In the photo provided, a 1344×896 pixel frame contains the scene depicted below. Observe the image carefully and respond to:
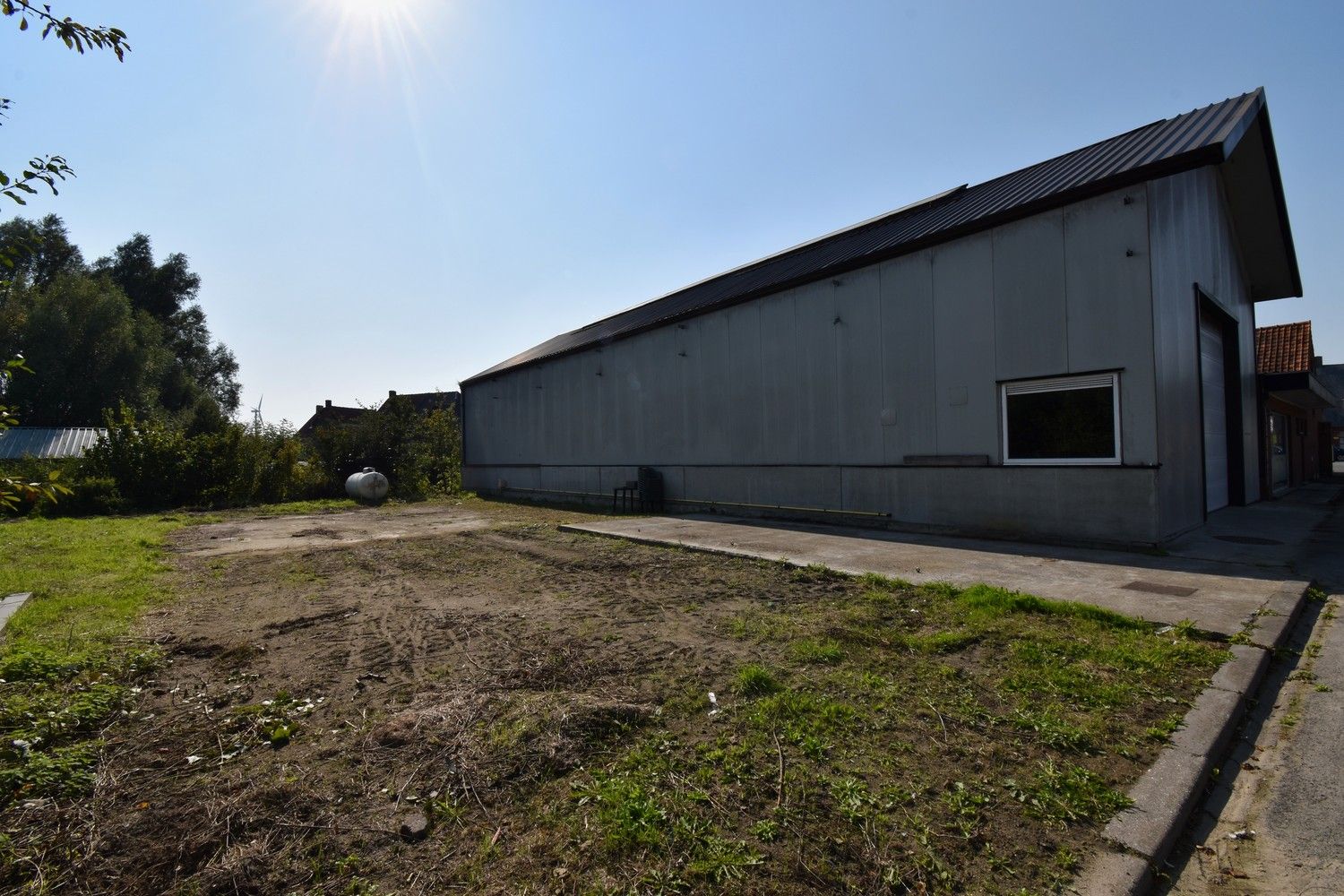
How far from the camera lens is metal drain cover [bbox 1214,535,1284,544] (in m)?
8.13

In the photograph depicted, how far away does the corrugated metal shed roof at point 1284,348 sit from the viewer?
605 inches

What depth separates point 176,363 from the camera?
129 ft

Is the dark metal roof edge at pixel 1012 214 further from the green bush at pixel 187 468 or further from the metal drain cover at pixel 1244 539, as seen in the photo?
the green bush at pixel 187 468

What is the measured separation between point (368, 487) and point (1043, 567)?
20310 mm

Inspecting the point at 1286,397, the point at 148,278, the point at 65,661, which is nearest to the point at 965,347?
the point at 65,661

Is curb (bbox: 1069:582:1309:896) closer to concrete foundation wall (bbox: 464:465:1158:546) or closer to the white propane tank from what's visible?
concrete foundation wall (bbox: 464:465:1158:546)

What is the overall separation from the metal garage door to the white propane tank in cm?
2182

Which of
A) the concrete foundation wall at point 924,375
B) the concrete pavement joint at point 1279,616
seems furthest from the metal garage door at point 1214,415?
the concrete pavement joint at point 1279,616

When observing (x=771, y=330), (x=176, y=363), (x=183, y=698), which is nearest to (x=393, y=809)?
(x=183, y=698)

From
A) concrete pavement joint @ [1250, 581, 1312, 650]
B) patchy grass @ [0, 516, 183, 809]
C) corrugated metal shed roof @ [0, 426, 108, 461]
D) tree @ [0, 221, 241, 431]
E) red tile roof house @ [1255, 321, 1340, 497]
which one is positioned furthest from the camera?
tree @ [0, 221, 241, 431]

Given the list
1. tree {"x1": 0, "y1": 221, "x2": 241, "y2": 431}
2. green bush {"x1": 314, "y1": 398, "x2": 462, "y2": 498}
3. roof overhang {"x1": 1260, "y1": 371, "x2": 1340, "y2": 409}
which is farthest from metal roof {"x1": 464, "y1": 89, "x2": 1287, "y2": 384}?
tree {"x1": 0, "y1": 221, "x2": 241, "y2": 431}

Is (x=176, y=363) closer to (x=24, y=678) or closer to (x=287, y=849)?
(x=24, y=678)

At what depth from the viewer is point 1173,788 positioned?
255 centimetres

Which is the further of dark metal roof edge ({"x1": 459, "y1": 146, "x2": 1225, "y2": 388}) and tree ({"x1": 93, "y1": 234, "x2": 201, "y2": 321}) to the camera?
tree ({"x1": 93, "y1": 234, "x2": 201, "y2": 321})
